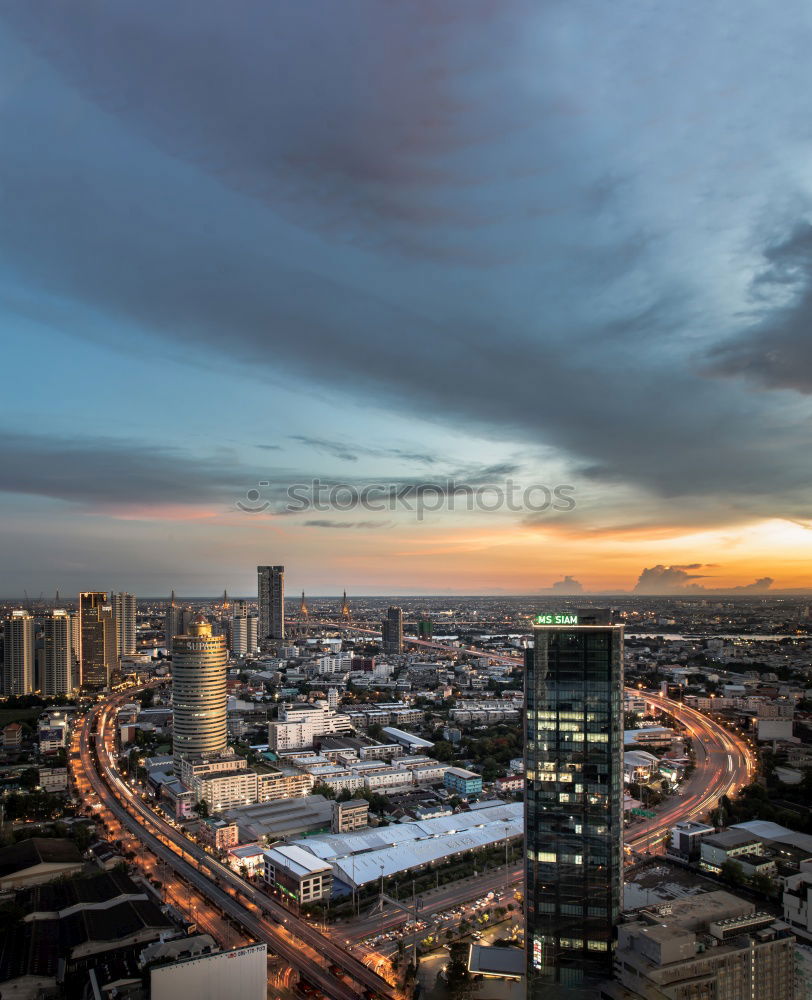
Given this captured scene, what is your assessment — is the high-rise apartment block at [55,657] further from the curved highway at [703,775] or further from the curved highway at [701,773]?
the curved highway at [703,775]

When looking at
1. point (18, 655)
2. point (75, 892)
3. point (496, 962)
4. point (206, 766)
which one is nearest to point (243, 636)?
point (18, 655)

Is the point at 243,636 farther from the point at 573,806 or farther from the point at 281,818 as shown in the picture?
the point at 573,806

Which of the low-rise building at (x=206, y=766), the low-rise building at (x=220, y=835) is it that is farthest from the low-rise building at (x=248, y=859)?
the low-rise building at (x=206, y=766)

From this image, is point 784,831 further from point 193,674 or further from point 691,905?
point 193,674

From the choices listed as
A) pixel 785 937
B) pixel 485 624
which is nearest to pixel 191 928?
pixel 785 937

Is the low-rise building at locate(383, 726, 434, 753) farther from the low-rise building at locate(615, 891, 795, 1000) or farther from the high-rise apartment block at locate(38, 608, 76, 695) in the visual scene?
the high-rise apartment block at locate(38, 608, 76, 695)

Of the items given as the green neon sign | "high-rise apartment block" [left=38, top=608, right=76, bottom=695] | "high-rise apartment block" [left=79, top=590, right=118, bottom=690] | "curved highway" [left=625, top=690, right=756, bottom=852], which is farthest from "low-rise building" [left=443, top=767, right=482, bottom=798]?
"high-rise apartment block" [left=79, top=590, right=118, bottom=690]
